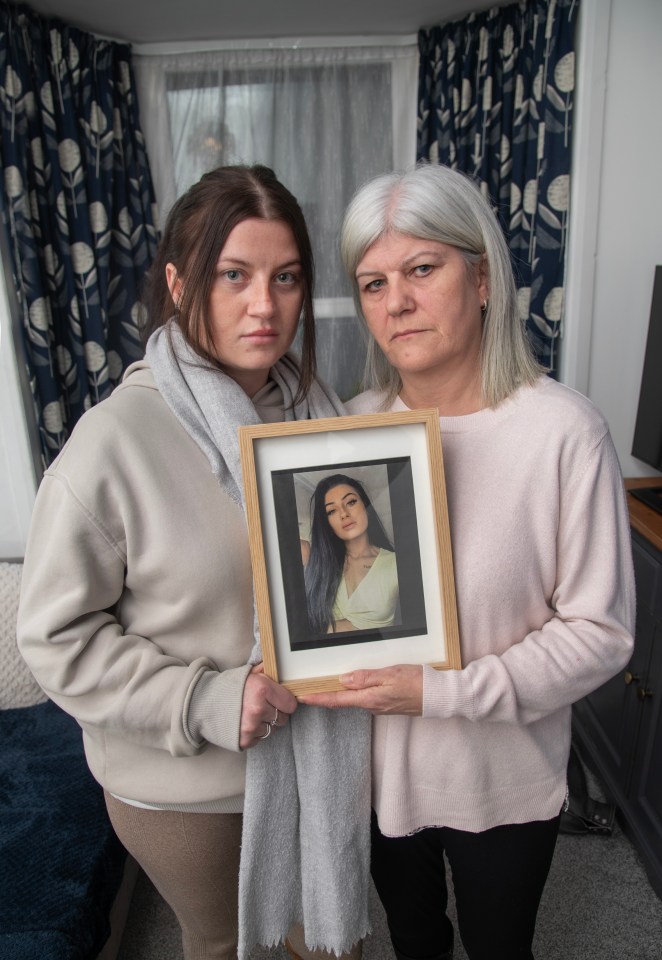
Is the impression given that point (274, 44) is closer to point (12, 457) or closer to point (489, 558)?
point (12, 457)

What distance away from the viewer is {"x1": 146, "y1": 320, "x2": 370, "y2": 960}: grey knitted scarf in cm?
99

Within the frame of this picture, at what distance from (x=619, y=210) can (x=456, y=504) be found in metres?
1.75

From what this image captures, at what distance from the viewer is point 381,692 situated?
0.92 metres

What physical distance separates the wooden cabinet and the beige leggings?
1.23m

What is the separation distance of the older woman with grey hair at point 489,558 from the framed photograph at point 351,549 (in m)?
0.05

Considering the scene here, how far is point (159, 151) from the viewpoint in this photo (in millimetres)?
2584

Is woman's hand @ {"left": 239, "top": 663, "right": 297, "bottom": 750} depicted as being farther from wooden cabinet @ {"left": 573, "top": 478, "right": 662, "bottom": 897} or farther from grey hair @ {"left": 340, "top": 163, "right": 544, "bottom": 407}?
wooden cabinet @ {"left": 573, "top": 478, "right": 662, "bottom": 897}

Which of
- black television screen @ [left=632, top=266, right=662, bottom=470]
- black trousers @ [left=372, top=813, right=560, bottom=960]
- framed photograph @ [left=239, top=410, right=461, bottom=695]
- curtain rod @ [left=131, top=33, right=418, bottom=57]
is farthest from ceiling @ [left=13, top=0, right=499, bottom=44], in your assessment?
black trousers @ [left=372, top=813, right=560, bottom=960]

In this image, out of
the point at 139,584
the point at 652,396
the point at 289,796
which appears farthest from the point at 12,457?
the point at 652,396

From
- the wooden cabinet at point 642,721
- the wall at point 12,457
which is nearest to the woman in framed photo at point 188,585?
the wooden cabinet at point 642,721

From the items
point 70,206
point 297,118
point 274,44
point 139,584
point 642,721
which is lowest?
point 642,721

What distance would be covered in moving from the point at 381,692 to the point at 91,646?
41cm

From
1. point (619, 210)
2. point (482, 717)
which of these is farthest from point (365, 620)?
point (619, 210)

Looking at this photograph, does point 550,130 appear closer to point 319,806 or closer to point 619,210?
point 619,210
